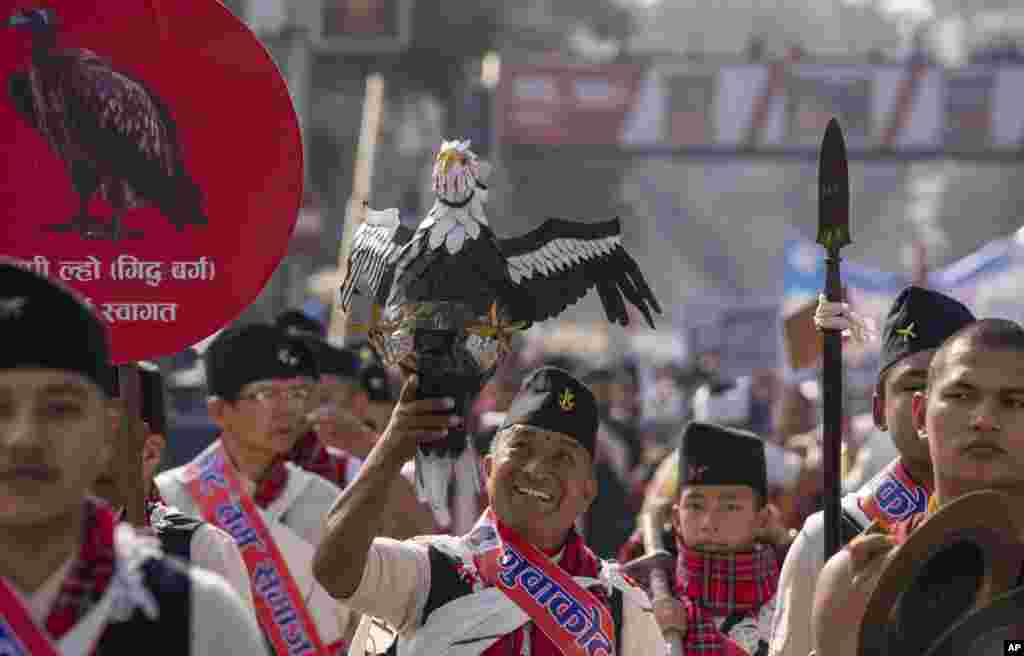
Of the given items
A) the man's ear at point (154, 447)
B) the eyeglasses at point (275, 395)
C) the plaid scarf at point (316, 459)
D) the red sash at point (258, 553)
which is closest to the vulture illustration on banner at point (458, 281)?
the man's ear at point (154, 447)

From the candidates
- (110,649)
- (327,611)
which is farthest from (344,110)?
(110,649)

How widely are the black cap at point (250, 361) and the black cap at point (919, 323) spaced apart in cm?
277

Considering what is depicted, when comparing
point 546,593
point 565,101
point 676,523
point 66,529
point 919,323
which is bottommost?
point 565,101

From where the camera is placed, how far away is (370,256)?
20.5ft

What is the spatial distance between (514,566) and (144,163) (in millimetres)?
1259

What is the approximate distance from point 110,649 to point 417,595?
207 centimetres

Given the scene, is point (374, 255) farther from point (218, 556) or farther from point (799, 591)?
point (799, 591)

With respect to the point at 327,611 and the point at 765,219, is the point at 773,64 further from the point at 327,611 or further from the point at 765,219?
the point at 765,219

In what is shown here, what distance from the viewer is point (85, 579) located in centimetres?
404

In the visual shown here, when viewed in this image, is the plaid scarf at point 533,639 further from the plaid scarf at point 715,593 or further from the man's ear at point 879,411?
the plaid scarf at point 715,593

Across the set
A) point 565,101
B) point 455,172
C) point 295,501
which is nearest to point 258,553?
point 295,501

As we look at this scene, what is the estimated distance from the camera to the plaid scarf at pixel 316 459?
378 inches

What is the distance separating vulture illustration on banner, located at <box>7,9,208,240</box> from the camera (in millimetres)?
6035

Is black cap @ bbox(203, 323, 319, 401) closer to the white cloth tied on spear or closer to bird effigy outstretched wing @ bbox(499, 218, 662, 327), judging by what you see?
bird effigy outstretched wing @ bbox(499, 218, 662, 327)
